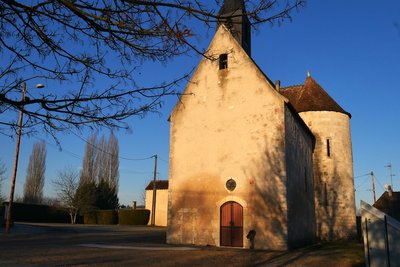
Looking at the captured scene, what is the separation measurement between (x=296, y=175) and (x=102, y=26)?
15.6 m

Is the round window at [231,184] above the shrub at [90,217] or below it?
above

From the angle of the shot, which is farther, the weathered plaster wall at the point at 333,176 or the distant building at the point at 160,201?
the distant building at the point at 160,201

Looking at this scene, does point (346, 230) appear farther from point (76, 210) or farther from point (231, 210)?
point (76, 210)

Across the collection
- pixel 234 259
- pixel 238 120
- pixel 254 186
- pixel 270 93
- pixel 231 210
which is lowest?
pixel 234 259

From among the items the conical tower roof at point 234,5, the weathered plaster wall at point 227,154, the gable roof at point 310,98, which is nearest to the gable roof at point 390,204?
the gable roof at point 310,98

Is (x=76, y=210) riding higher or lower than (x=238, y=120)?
lower

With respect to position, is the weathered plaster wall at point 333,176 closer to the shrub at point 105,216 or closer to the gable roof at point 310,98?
the gable roof at point 310,98

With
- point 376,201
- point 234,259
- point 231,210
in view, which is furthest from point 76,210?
point 376,201

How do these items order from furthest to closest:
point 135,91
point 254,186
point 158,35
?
point 254,186 → point 135,91 → point 158,35

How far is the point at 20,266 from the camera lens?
8.89m

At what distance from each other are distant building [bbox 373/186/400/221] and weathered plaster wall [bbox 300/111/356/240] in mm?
19919

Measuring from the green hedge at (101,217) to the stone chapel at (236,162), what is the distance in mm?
24252

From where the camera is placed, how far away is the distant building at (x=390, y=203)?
38.5 metres

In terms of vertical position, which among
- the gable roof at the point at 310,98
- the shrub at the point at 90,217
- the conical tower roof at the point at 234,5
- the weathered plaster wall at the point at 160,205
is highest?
the gable roof at the point at 310,98
